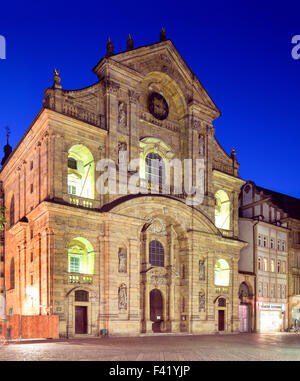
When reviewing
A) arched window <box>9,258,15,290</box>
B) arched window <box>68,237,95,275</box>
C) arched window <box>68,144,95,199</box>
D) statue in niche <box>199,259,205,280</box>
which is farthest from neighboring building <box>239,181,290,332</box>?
arched window <box>9,258,15,290</box>

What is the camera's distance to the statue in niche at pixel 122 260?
3222 cm

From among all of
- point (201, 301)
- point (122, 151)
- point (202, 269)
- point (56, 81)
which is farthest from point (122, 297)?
point (56, 81)

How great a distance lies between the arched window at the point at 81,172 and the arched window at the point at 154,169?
5590mm

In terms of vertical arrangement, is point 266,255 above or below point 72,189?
below

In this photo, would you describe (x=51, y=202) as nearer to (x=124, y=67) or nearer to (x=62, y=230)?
(x=62, y=230)

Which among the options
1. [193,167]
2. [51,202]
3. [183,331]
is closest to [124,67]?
[193,167]

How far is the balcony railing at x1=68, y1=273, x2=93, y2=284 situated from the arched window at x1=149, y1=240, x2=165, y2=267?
6959 mm

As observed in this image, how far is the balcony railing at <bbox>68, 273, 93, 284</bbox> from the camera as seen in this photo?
29.7 metres

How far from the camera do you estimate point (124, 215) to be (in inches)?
1283

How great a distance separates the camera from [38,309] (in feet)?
96.3

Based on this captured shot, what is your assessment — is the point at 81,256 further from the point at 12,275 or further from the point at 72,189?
the point at 12,275

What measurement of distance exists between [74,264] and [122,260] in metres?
3.52

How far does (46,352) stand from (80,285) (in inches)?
451

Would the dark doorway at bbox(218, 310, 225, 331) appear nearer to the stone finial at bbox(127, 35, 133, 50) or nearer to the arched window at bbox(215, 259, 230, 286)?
the arched window at bbox(215, 259, 230, 286)
